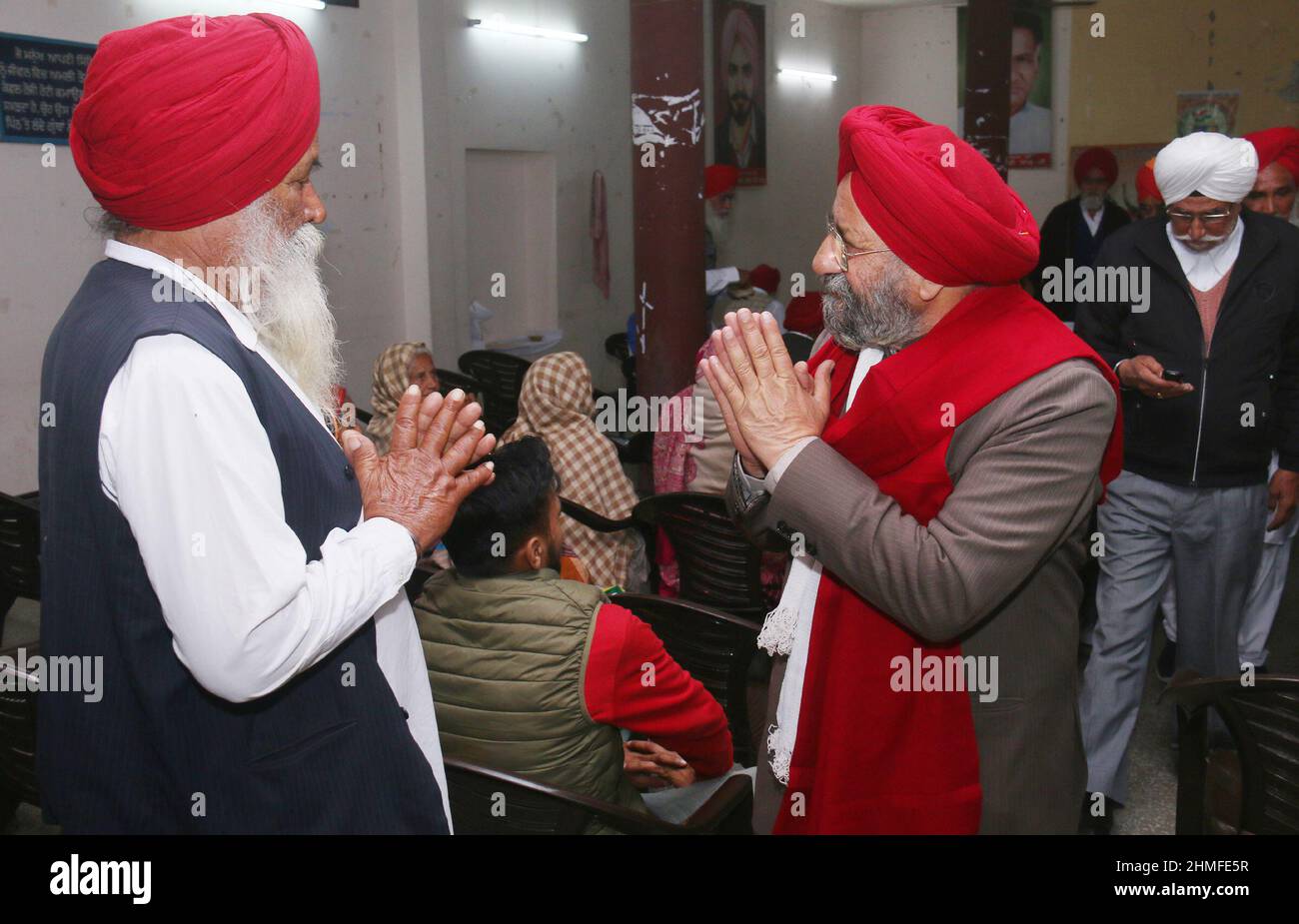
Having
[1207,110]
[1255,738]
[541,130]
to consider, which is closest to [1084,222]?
[1207,110]

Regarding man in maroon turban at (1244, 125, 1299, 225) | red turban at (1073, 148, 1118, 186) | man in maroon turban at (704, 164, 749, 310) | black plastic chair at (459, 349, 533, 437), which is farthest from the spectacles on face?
red turban at (1073, 148, 1118, 186)

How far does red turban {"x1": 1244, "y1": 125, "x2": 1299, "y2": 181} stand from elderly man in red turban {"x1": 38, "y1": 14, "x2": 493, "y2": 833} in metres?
3.30

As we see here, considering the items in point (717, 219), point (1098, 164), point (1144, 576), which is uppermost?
point (1098, 164)

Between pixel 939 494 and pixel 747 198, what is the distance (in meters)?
9.23

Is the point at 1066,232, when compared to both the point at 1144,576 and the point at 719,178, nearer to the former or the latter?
the point at 719,178

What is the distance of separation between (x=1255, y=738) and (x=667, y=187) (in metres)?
3.25

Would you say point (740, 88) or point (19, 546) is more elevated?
point (740, 88)

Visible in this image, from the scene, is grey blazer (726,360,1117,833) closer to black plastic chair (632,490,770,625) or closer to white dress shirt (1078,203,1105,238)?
black plastic chair (632,490,770,625)

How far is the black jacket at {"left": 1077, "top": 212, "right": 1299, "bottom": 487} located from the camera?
274 centimetres

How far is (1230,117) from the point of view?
32.1 ft

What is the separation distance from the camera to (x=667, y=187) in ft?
14.7

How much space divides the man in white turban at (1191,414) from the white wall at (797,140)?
23.2ft

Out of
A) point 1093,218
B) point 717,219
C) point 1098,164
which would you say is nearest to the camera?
point 1098,164

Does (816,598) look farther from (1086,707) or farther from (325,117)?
(325,117)
